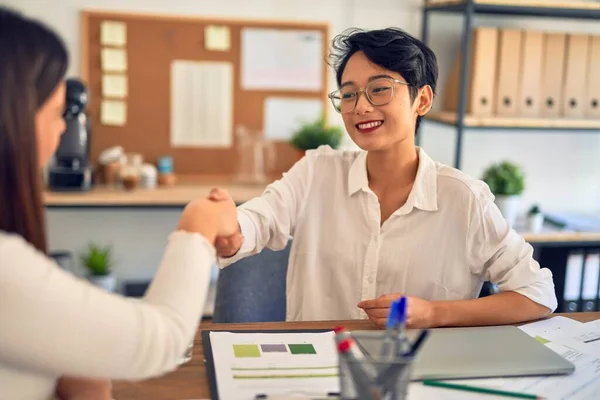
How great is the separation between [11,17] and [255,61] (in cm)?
229

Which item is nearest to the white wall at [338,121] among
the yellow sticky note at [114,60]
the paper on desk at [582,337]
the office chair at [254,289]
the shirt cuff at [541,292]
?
the yellow sticky note at [114,60]

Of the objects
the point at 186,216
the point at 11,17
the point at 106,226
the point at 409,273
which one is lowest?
the point at 106,226

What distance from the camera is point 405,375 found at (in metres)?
0.88

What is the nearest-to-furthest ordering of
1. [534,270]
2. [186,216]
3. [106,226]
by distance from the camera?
[186,216]
[534,270]
[106,226]

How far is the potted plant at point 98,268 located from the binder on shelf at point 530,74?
1.83 metres

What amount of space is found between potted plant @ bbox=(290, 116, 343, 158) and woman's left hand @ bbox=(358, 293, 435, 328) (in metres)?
1.61

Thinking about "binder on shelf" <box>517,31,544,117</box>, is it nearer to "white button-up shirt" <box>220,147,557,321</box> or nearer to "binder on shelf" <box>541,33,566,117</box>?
"binder on shelf" <box>541,33,566,117</box>

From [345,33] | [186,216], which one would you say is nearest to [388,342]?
[186,216]

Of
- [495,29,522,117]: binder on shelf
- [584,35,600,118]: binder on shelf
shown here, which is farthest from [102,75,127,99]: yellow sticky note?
[584,35,600,118]: binder on shelf

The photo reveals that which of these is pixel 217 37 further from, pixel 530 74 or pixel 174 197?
pixel 530 74

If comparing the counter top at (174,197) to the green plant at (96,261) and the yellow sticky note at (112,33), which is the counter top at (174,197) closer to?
the green plant at (96,261)

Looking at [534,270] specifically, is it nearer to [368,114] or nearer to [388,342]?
[368,114]

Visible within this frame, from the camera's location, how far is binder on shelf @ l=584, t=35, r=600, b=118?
9.99ft

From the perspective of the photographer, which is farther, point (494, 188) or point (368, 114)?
point (494, 188)
